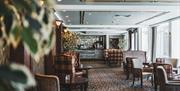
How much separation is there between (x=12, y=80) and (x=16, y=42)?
0.39 feet

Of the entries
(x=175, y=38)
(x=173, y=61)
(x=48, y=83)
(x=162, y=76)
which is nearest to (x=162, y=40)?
(x=175, y=38)

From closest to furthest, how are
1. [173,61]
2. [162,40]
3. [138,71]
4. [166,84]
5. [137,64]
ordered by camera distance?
[166,84], [138,71], [173,61], [137,64], [162,40]

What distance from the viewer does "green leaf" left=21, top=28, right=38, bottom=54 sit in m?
0.90

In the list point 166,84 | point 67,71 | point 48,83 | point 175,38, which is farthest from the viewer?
point 175,38

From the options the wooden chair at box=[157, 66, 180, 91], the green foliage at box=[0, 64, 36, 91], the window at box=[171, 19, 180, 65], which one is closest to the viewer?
the green foliage at box=[0, 64, 36, 91]

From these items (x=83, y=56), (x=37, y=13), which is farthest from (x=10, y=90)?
(x=83, y=56)

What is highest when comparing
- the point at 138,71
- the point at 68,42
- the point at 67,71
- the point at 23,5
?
the point at 23,5

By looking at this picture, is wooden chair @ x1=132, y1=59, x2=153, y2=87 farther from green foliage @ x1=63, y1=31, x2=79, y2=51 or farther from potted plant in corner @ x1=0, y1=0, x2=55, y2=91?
potted plant in corner @ x1=0, y1=0, x2=55, y2=91

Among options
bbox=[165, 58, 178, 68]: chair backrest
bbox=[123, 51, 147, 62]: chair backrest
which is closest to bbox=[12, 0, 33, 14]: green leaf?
bbox=[165, 58, 178, 68]: chair backrest

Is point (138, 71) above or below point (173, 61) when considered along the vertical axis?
below

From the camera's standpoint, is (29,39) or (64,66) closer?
(29,39)

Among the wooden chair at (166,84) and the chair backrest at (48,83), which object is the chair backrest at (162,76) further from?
the chair backrest at (48,83)

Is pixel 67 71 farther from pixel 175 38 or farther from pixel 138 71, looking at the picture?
pixel 175 38

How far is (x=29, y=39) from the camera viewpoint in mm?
913
